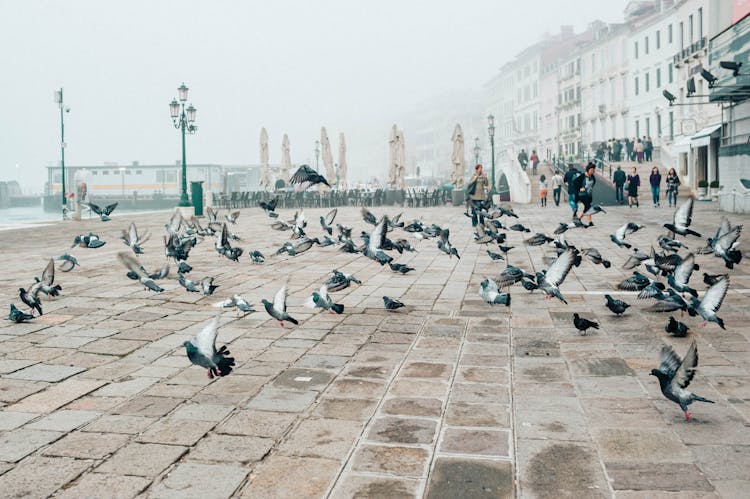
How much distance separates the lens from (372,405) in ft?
16.5

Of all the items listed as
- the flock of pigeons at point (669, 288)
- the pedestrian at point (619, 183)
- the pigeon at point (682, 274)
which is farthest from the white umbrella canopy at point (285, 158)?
the pigeon at point (682, 274)

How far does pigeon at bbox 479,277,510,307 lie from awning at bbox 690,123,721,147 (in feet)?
82.7

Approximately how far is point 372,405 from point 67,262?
938 cm

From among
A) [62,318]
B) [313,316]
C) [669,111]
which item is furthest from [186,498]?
[669,111]

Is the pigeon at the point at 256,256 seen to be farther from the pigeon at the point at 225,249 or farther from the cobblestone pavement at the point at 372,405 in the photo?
the cobblestone pavement at the point at 372,405

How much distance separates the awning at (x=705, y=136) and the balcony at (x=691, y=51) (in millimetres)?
8831

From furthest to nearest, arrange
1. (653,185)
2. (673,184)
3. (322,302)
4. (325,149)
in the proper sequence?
(325,149)
(673,184)
(653,185)
(322,302)

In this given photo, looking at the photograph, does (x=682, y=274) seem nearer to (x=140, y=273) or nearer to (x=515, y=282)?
(x=515, y=282)

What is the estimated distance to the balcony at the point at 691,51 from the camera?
128 feet

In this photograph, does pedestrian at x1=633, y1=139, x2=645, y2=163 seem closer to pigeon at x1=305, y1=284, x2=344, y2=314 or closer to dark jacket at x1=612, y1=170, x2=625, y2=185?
dark jacket at x1=612, y1=170, x2=625, y2=185

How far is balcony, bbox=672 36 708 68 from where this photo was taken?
39.2 metres

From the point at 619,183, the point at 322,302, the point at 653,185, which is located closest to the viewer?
the point at 322,302

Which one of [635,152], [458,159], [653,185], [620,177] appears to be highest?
[635,152]

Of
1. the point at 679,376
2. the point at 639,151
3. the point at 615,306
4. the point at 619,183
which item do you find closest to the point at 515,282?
the point at 615,306
